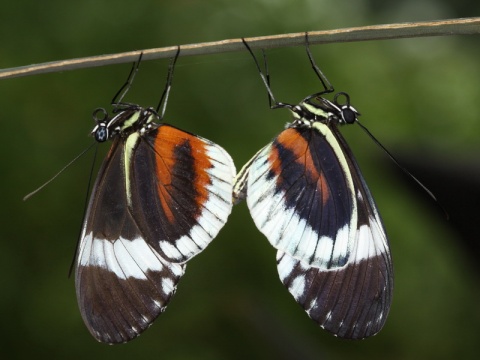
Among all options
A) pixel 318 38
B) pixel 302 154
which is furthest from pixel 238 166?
pixel 318 38

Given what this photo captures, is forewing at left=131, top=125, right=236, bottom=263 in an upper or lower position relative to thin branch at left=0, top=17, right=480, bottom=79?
lower

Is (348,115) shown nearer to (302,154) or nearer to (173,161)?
(302,154)

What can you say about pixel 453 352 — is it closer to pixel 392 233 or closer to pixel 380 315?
pixel 392 233

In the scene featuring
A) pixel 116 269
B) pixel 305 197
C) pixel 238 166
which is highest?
pixel 238 166

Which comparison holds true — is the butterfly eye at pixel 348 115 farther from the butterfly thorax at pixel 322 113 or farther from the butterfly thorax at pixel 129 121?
the butterfly thorax at pixel 129 121

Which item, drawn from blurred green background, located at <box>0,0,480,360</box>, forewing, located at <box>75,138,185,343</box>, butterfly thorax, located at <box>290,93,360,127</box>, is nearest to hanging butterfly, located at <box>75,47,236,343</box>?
forewing, located at <box>75,138,185,343</box>

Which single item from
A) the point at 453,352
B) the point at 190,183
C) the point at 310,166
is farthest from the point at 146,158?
the point at 453,352

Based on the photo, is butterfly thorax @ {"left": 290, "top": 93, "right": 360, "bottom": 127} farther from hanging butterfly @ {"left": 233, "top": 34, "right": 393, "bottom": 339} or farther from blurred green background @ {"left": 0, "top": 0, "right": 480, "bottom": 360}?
blurred green background @ {"left": 0, "top": 0, "right": 480, "bottom": 360}

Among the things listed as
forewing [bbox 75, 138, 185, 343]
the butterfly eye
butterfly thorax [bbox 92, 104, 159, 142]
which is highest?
the butterfly eye
